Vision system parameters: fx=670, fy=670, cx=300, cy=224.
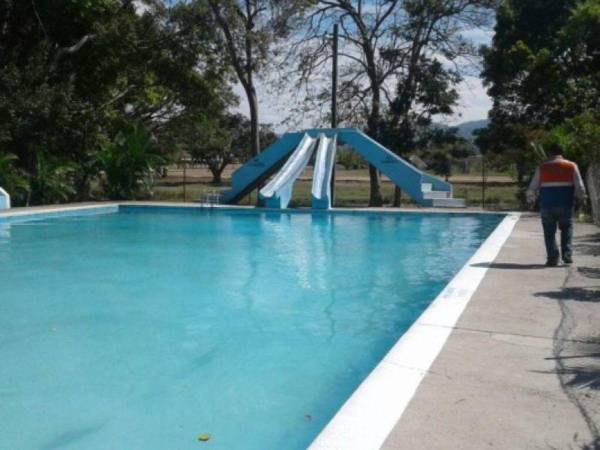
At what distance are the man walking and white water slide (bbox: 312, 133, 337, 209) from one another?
34.8 feet

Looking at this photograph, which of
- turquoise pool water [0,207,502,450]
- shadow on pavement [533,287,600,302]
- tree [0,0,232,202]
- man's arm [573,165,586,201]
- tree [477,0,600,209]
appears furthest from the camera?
tree [0,0,232,202]

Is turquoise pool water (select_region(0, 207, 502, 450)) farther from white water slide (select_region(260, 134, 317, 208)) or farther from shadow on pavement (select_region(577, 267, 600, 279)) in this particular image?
white water slide (select_region(260, 134, 317, 208))

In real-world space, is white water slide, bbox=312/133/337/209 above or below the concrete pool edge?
above

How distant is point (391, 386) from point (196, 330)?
3109 millimetres

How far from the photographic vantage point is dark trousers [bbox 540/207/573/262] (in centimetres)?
719

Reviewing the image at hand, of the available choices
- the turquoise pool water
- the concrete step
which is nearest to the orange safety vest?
the turquoise pool water

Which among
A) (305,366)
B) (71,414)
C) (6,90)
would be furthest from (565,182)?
(6,90)

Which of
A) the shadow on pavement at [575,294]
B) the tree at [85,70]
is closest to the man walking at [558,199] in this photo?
the shadow on pavement at [575,294]

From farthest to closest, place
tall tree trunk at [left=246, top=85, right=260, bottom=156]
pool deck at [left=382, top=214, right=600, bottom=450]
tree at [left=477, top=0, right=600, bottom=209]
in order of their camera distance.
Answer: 1. tall tree trunk at [left=246, top=85, right=260, bottom=156]
2. tree at [left=477, top=0, right=600, bottom=209]
3. pool deck at [left=382, top=214, right=600, bottom=450]

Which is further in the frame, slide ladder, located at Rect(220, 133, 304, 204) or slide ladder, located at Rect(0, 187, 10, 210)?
slide ladder, located at Rect(220, 133, 304, 204)

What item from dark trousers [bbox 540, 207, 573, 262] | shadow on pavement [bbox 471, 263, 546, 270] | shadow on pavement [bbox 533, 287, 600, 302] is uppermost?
dark trousers [bbox 540, 207, 573, 262]

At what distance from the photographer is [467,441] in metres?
2.73

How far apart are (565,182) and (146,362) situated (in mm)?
4745

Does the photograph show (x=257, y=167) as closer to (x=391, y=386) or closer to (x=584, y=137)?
(x=584, y=137)
